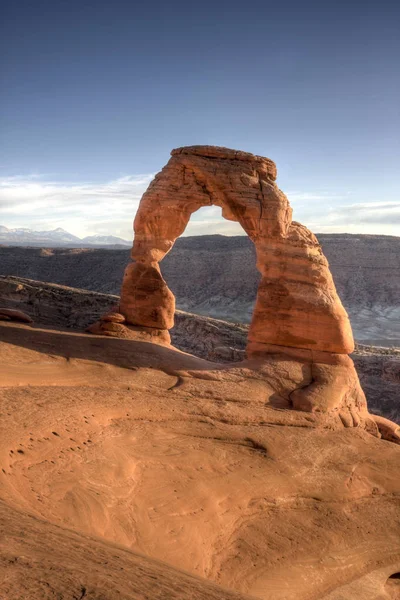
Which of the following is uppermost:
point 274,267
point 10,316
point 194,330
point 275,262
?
point 275,262

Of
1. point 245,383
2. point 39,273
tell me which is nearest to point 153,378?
point 245,383

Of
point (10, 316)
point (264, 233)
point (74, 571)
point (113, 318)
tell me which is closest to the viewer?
point (74, 571)

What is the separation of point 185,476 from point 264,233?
6684 mm

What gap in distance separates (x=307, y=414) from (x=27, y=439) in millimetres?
6142

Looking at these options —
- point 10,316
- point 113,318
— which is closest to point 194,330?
point 113,318

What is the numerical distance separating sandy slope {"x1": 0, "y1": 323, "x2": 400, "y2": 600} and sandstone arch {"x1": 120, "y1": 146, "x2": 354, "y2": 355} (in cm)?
144

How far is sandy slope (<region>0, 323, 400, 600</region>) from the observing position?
236 inches

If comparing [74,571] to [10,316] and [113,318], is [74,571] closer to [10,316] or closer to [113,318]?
[113,318]

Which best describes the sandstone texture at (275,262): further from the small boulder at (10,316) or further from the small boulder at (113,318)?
the small boulder at (10,316)

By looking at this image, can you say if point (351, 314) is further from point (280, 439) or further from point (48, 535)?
point (48, 535)

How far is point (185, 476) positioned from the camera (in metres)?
7.90

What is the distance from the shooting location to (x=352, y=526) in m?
8.48

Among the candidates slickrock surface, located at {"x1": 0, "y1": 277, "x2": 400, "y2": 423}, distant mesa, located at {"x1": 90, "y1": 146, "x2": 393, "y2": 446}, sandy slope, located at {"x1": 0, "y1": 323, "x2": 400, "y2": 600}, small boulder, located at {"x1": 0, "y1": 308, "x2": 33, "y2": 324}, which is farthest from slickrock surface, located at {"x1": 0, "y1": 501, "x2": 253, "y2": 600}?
A: slickrock surface, located at {"x1": 0, "y1": 277, "x2": 400, "y2": 423}

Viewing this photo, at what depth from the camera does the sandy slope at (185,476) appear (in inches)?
236
